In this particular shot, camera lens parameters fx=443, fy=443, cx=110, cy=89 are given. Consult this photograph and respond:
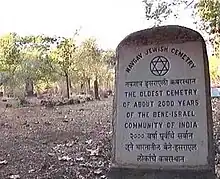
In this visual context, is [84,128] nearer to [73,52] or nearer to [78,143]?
[78,143]

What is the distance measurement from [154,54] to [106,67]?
29.6 meters

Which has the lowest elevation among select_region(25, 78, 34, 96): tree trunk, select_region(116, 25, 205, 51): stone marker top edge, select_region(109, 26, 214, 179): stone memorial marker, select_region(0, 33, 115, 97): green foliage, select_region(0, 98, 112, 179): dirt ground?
select_region(0, 98, 112, 179): dirt ground

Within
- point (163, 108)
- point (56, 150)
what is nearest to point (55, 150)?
point (56, 150)

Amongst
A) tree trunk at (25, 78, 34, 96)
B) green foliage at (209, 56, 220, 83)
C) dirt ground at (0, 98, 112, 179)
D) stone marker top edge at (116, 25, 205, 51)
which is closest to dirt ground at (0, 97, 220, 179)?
dirt ground at (0, 98, 112, 179)

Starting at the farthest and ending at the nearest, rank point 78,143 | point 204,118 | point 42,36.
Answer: point 42,36 → point 78,143 → point 204,118

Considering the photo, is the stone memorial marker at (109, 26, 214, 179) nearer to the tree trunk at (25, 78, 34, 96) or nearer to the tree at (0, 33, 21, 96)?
the tree at (0, 33, 21, 96)

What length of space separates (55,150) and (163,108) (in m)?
4.32

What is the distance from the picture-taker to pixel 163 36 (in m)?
4.73

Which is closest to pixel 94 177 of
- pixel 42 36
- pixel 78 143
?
pixel 78 143

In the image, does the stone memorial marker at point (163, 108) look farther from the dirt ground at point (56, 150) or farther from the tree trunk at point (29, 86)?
the tree trunk at point (29, 86)

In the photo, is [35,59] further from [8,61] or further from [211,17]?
[211,17]

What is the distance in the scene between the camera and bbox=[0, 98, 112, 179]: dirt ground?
673 centimetres

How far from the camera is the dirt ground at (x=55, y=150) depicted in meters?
6.73

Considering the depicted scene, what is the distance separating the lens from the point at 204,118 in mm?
4516
